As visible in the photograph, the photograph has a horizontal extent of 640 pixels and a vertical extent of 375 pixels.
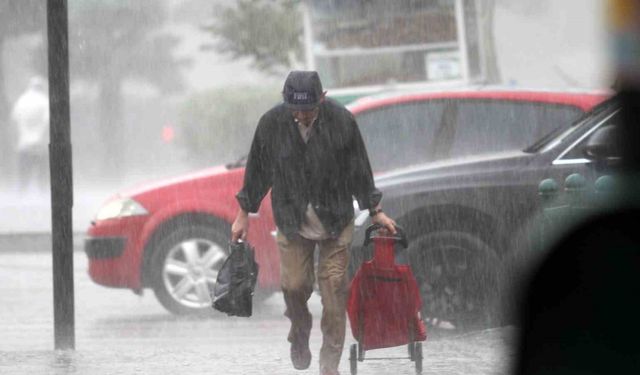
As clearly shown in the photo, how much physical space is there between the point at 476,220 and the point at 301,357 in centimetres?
232

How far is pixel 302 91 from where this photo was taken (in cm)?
841

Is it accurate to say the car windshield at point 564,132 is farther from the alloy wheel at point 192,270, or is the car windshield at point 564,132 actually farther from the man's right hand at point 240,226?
the man's right hand at point 240,226

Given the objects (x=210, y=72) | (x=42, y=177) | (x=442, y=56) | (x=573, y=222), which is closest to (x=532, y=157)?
(x=573, y=222)

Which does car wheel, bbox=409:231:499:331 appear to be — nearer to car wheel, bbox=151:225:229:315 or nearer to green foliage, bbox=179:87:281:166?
car wheel, bbox=151:225:229:315

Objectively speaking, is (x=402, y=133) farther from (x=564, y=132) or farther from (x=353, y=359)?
(x=353, y=359)

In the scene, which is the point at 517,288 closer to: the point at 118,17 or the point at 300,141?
the point at 300,141

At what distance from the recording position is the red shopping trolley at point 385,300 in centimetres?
868

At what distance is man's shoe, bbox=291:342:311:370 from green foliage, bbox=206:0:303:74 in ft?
64.9

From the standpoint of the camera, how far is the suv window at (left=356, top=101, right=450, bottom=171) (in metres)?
12.2

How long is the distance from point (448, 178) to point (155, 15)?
1136 inches

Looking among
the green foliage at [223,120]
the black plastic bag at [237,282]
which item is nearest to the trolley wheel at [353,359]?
the black plastic bag at [237,282]

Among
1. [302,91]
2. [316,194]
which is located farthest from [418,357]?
[302,91]

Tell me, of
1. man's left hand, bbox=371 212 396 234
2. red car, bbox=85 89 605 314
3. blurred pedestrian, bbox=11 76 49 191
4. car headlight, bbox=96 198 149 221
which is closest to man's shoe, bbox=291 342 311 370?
man's left hand, bbox=371 212 396 234

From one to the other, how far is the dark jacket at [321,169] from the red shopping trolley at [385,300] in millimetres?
216
